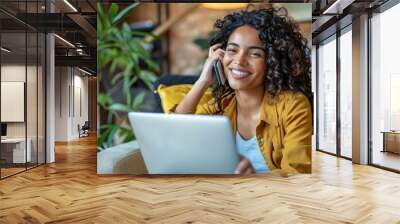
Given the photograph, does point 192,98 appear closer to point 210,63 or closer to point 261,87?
point 210,63

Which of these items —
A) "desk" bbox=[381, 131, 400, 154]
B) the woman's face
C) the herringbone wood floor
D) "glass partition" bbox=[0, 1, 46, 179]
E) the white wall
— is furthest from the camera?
the white wall

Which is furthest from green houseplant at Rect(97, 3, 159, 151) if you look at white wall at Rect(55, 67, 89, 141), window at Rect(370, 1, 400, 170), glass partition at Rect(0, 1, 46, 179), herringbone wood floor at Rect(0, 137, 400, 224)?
white wall at Rect(55, 67, 89, 141)

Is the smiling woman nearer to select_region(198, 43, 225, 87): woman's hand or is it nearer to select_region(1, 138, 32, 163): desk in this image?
select_region(198, 43, 225, 87): woman's hand

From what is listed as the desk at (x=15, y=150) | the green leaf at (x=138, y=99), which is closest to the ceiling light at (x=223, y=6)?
the green leaf at (x=138, y=99)

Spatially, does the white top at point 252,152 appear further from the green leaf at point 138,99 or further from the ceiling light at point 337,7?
the ceiling light at point 337,7

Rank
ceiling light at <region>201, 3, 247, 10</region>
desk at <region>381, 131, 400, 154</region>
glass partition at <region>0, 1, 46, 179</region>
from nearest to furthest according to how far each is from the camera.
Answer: ceiling light at <region>201, 3, 247, 10</region> < glass partition at <region>0, 1, 46, 179</region> < desk at <region>381, 131, 400, 154</region>

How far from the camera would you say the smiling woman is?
554 centimetres

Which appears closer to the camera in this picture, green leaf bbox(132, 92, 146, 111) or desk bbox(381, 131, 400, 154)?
green leaf bbox(132, 92, 146, 111)

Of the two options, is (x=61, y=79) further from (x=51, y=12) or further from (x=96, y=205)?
(x=96, y=205)

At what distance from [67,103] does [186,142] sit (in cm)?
1039

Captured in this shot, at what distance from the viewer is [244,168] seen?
5605 mm

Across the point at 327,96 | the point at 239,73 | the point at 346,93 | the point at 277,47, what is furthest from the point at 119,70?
the point at 327,96

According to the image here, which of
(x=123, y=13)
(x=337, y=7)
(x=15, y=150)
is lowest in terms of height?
(x=15, y=150)

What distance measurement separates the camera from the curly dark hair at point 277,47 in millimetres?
5555
